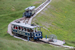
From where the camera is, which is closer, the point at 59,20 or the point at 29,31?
the point at 29,31

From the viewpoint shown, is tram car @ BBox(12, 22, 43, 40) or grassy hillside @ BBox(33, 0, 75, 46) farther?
grassy hillside @ BBox(33, 0, 75, 46)

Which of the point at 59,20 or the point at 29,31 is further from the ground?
the point at 59,20

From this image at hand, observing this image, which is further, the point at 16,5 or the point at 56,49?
the point at 16,5

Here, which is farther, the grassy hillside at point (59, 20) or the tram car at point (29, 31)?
the grassy hillside at point (59, 20)

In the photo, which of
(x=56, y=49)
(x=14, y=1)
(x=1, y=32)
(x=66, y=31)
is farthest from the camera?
(x=14, y=1)

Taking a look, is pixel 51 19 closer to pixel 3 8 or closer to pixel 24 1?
pixel 3 8

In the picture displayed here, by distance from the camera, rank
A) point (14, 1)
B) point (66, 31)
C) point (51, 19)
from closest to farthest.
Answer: point (66, 31), point (51, 19), point (14, 1)

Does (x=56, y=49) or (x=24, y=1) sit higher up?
(x=24, y=1)

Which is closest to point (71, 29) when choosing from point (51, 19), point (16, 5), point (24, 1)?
point (51, 19)
